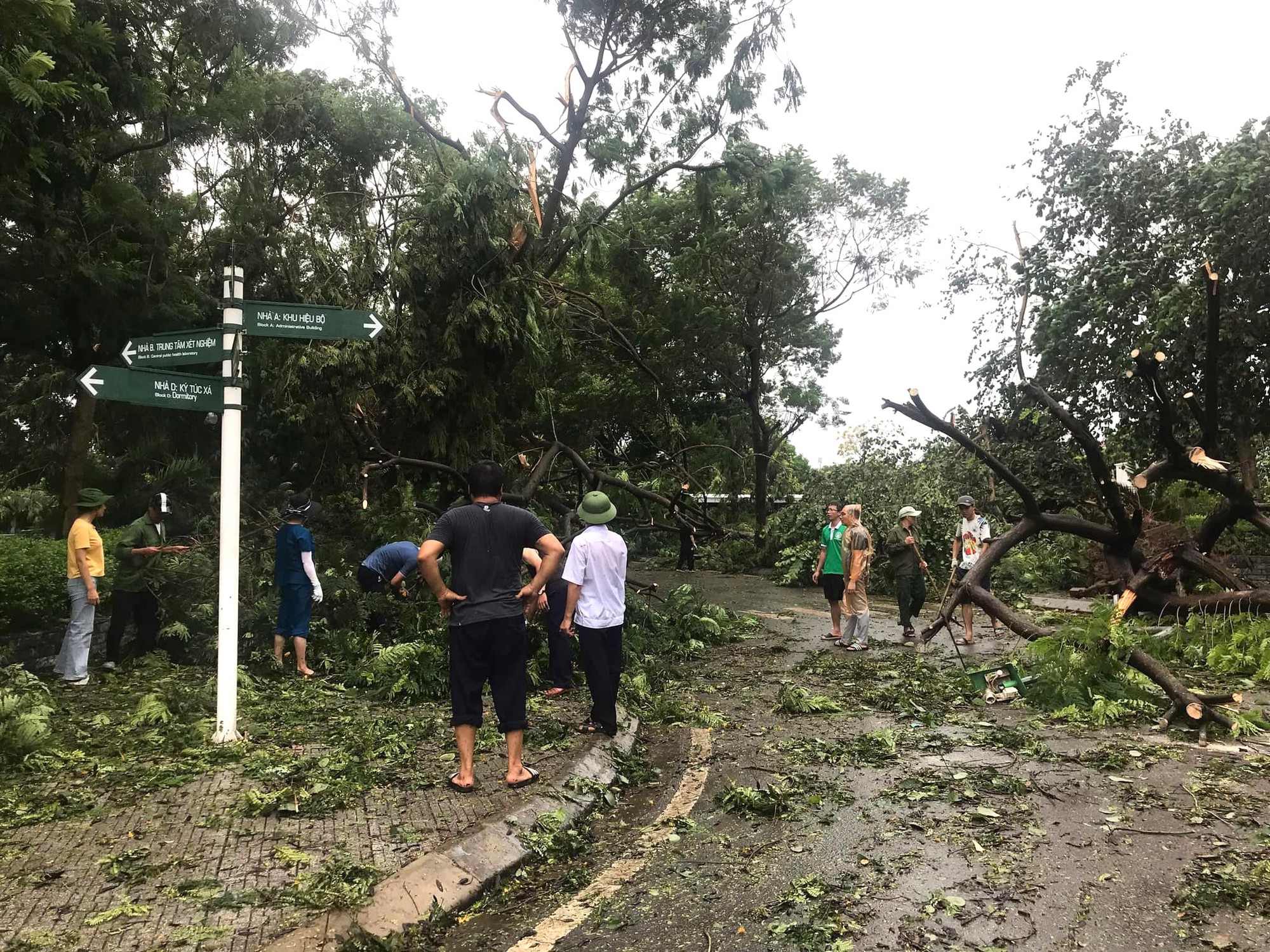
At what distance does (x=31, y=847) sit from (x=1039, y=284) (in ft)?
67.0

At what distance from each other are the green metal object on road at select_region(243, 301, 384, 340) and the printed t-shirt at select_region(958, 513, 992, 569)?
326 inches

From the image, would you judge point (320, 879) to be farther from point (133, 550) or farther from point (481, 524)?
point (133, 550)

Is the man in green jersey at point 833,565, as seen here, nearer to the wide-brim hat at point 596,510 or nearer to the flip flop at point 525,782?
the wide-brim hat at point 596,510

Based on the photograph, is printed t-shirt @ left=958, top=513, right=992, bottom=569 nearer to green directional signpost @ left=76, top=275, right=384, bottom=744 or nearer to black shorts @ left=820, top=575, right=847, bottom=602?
black shorts @ left=820, top=575, right=847, bottom=602

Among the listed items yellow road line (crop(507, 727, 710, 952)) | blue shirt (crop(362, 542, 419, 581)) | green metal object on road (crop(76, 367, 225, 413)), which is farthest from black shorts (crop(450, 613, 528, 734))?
blue shirt (crop(362, 542, 419, 581))

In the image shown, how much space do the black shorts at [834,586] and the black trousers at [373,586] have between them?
17.4 ft

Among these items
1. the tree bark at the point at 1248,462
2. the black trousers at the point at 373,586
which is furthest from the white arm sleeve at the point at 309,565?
the tree bark at the point at 1248,462

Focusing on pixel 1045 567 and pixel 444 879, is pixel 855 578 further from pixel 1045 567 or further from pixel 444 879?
pixel 1045 567

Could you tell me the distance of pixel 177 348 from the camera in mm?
5801

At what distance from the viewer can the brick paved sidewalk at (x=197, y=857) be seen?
3.36 m

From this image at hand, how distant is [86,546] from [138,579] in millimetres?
814

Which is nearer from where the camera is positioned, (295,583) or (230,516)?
(230,516)

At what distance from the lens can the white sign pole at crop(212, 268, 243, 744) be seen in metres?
5.64

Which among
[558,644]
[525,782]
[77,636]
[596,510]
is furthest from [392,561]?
[525,782]
